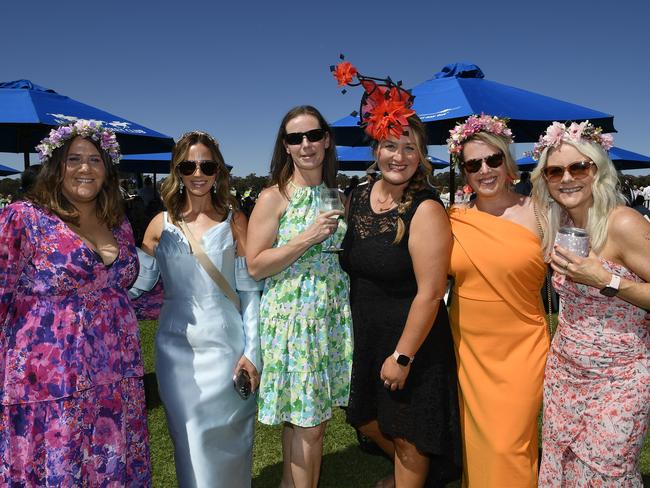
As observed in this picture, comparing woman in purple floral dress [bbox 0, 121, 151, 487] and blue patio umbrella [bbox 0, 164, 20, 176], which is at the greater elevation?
blue patio umbrella [bbox 0, 164, 20, 176]

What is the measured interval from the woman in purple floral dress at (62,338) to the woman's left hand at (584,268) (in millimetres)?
2265

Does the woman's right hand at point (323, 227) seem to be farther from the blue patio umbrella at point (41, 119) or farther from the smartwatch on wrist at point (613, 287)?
the blue patio umbrella at point (41, 119)

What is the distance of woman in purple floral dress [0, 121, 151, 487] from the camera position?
2.56m

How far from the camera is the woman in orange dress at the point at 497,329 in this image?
2941mm

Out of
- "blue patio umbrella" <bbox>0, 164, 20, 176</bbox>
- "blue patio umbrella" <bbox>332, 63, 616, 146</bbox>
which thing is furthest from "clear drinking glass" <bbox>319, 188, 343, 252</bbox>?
"blue patio umbrella" <bbox>0, 164, 20, 176</bbox>

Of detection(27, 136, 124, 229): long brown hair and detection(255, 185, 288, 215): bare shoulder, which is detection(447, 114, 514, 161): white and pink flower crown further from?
detection(27, 136, 124, 229): long brown hair

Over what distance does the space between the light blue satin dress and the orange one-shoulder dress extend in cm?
129

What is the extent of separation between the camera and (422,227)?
2736 mm

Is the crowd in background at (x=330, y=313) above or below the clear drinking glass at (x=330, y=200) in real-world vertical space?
below

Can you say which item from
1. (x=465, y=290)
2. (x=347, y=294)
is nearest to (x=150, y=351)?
(x=347, y=294)

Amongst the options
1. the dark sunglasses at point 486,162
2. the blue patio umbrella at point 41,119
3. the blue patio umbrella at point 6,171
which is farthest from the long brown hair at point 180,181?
the blue patio umbrella at point 6,171

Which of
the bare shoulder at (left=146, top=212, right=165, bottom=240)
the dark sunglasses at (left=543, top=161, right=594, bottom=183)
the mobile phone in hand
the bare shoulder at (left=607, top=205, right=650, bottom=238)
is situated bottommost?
the mobile phone in hand

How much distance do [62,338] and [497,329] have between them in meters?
2.33

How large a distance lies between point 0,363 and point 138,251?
0.95m
